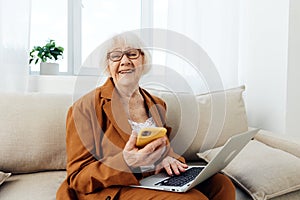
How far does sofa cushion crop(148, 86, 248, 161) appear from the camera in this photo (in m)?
1.80

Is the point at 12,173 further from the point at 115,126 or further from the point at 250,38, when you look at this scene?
the point at 250,38

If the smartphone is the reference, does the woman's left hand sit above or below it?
below

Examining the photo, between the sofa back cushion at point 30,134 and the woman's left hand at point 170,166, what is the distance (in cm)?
53

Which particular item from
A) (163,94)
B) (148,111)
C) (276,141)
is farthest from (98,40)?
(276,141)

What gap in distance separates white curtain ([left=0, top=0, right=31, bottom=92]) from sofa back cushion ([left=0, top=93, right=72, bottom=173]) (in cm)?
38

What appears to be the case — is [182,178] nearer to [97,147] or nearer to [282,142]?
[97,147]

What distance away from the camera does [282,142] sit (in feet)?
5.86

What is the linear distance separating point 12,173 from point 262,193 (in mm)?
1052

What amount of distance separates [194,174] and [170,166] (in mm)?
100

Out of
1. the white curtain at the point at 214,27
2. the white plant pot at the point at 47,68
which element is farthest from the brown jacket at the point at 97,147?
the white curtain at the point at 214,27

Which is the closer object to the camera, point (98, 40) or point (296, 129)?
point (296, 129)

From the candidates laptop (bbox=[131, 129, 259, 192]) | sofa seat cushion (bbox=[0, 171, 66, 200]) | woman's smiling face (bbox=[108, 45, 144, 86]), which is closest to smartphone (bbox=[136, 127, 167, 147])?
laptop (bbox=[131, 129, 259, 192])

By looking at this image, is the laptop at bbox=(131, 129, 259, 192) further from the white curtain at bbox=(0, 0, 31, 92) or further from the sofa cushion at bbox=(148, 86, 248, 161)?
the white curtain at bbox=(0, 0, 31, 92)

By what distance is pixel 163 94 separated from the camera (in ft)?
6.20
